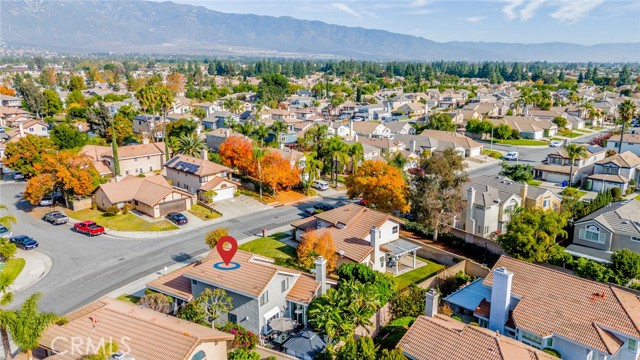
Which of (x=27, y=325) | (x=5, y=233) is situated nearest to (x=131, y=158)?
(x=5, y=233)

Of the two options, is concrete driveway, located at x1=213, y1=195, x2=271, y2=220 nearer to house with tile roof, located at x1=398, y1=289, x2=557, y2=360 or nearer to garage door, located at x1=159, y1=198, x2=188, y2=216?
garage door, located at x1=159, y1=198, x2=188, y2=216

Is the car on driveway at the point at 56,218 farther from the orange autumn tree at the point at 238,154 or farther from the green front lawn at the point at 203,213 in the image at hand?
the orange autumn tree at the point at 238,154

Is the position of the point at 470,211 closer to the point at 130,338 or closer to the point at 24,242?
the point at 130,338

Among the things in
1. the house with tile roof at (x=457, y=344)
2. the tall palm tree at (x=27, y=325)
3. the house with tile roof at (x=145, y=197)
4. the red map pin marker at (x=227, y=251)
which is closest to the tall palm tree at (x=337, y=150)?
the house with tile roof at (x=145, y=197)

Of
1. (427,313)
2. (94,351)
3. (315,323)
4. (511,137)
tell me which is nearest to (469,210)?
(427,313)

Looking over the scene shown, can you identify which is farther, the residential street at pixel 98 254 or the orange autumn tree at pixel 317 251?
the orange autumn tree at pixel 317 251

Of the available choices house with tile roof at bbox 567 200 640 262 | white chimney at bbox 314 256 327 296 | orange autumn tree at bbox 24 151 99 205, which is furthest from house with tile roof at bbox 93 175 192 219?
house with tile roof at bbox 567 200 640 262

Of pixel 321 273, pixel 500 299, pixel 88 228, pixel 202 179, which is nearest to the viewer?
pixel 500 299

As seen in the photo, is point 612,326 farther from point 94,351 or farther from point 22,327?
point 22,327
